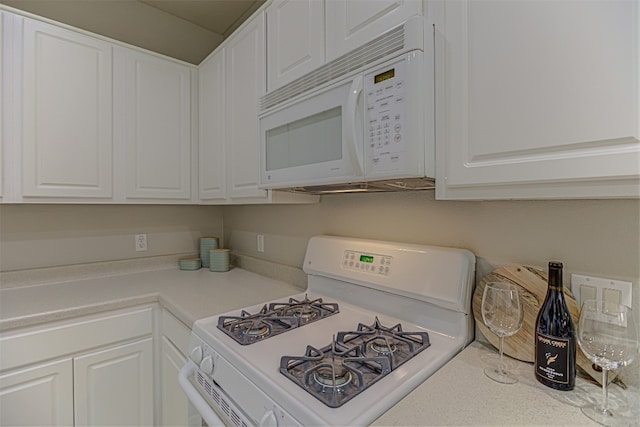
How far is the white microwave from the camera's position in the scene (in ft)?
2.72

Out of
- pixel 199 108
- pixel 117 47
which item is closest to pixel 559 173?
pixel 199 108

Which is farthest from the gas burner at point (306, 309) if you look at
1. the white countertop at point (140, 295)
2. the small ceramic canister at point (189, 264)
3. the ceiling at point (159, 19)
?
the ceiling at point (159, 19)

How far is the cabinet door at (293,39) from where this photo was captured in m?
1.15

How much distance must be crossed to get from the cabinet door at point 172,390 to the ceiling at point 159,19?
194 centimetres

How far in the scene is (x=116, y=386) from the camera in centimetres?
146

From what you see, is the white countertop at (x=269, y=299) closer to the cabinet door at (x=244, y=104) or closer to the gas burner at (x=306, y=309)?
the gas burner at (x=306, y=309)

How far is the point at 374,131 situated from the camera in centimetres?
90

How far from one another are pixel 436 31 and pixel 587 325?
2.70 feet

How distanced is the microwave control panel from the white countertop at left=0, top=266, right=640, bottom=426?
58 centimetres

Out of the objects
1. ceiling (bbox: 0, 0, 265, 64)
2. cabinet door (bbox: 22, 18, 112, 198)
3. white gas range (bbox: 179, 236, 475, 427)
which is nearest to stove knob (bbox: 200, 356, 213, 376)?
white gas range (bbox: 179, 236, 475, 427)

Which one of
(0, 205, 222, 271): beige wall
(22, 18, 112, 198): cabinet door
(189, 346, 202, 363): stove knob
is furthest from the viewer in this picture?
(0, 205, 222, 271): beige wall

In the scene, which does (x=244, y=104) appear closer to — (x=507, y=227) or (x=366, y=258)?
(x=366, y=258)

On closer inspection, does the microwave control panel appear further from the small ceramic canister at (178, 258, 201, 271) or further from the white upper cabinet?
the small ceramic canister at (178, 258, 201, 271)

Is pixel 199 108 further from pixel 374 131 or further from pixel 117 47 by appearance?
pixel 374 131
